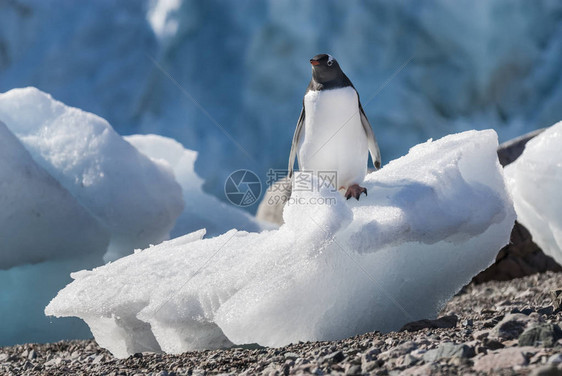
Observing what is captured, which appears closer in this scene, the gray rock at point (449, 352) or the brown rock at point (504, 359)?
the brown rock at point (504, 359)

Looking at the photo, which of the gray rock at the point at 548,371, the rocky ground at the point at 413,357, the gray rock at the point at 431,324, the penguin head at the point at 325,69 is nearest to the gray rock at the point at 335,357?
the rocky ground at the point at 413,357

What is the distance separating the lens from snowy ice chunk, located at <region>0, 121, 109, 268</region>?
15.0 ft

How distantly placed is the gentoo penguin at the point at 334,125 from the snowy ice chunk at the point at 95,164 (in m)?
2.41

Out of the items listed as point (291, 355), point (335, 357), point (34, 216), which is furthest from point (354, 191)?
point (34, 216)

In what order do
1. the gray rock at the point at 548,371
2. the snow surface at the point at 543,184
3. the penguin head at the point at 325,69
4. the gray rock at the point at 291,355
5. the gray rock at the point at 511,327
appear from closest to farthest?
the gray rock at the point at 548,371 < the gray rock at the point at 511,327 < the gray rock at the point at 291,355 < the penguin head at the point at 325,69 < the snow surface at the point at 543,184

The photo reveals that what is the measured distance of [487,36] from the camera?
39.9 ft

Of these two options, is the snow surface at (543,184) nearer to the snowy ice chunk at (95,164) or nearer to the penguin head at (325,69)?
the penguin head at (325,69)

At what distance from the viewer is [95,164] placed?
16.0ft

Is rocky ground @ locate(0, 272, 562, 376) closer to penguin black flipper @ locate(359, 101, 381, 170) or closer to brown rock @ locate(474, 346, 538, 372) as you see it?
brown rock @ locate(474, 346, 538, 372)

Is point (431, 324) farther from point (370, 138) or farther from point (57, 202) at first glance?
point (57, 202)

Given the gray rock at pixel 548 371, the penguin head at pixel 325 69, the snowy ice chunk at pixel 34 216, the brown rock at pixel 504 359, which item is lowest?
the gray rock at pixel 548 371

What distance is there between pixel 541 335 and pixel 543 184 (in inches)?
98.9

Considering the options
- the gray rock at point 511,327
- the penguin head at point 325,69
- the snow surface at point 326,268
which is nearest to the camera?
the gray rock at point 511,327

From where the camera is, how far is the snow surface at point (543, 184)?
3666 mm
